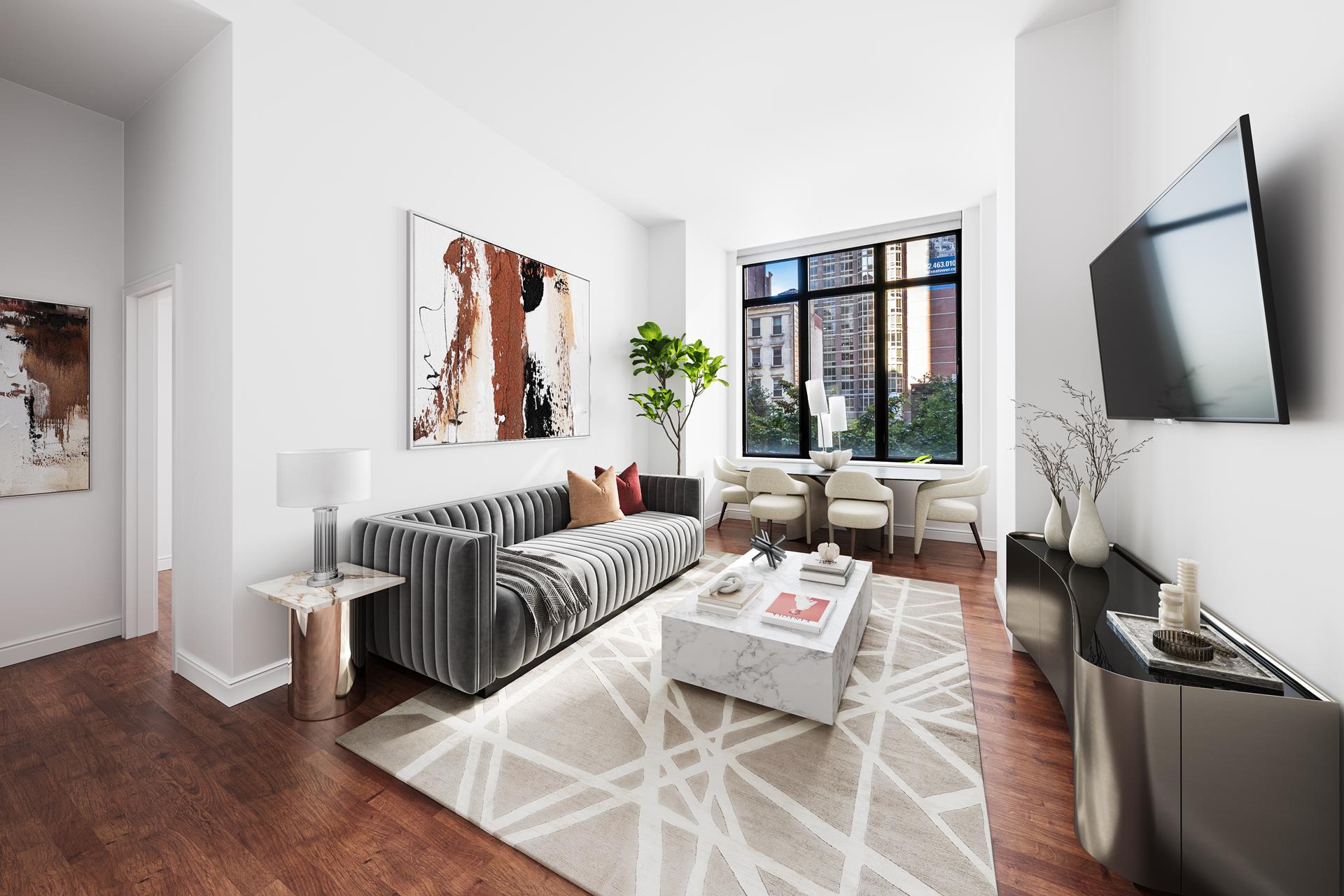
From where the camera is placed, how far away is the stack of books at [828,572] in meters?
2.77

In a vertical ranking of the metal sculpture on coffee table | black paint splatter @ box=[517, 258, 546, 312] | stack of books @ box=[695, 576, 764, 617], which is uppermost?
black paint splatter @ box=[517, 258, 546, 312]

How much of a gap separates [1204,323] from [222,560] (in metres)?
3.72

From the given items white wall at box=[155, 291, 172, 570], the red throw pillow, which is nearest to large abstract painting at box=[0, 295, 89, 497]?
white wall at box=[155, 291, 172, 570]

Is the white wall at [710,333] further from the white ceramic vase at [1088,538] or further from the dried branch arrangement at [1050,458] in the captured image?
the white ceramic vase at [1088,538]

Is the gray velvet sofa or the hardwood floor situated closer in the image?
the hardwood floor

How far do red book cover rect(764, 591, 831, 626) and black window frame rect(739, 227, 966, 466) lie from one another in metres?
3.16

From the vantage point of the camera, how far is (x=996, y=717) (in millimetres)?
2172

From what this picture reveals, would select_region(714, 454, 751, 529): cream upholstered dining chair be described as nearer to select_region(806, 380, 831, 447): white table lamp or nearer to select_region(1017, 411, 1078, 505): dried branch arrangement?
select_region(806, 380, 831, 447): white table lamp

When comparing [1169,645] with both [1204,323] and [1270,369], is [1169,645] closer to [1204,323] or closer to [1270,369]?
[1270,369]

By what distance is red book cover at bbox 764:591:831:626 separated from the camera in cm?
227

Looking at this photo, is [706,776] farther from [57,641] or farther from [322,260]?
[57,641]

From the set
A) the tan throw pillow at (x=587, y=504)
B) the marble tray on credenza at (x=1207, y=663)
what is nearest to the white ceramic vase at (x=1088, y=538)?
the marble tray on credenza at (x=1207, y=663)

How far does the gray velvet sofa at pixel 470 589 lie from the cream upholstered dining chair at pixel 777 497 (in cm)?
155

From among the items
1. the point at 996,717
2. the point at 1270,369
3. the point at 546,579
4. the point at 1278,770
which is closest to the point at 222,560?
the point at 546,579
